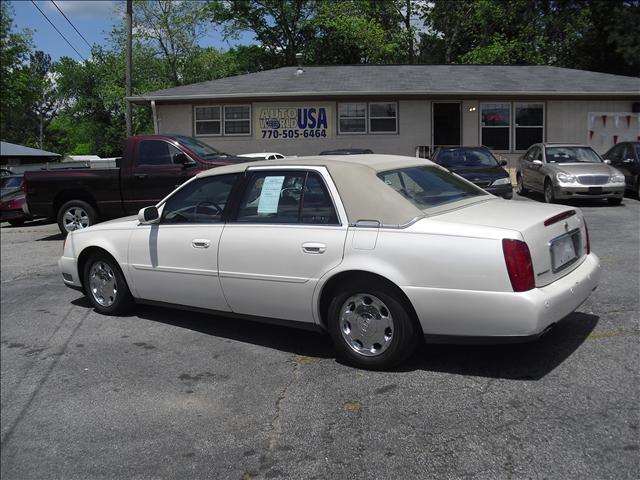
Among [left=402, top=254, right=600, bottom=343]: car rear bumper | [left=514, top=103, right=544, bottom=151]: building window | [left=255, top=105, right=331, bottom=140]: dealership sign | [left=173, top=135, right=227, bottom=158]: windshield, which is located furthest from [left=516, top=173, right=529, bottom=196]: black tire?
[left=402, top=254, right=600, bottom=343]: car rear bumper

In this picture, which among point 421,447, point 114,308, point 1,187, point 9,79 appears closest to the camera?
point 421,447

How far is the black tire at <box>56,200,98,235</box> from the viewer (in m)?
11.2

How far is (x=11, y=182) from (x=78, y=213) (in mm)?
9161

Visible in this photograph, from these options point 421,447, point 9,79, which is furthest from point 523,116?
point 9,79

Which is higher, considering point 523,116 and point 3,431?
point 523,116

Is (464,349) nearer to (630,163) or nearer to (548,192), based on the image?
(548,192)

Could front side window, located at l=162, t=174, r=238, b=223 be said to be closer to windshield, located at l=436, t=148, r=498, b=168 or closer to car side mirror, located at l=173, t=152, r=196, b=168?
car side mirror, located at l=173, t=152, r=196, b=168

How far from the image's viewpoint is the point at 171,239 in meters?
5.49

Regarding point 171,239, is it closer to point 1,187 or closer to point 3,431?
point 3,431

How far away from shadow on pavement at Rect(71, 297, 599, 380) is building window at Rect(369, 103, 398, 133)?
49.8ft

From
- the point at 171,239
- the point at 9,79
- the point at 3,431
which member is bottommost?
the point at 3,431

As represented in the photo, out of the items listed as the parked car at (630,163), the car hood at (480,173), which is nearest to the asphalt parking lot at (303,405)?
the car hood at (480,173)

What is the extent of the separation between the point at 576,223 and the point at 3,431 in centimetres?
434

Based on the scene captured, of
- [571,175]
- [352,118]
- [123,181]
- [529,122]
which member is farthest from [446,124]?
[123,181]
